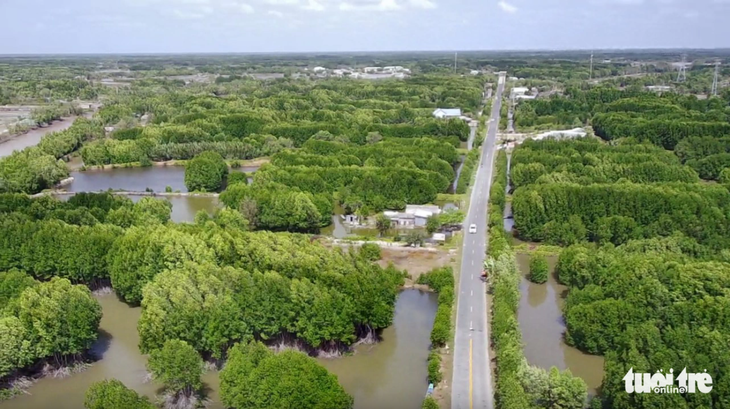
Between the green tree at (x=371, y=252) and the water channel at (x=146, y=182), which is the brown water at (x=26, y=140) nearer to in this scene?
the water channel at (x=146, y=182)

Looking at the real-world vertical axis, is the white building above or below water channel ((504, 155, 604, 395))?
above

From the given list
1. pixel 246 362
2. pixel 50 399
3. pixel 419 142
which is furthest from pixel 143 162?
pixel 246 362

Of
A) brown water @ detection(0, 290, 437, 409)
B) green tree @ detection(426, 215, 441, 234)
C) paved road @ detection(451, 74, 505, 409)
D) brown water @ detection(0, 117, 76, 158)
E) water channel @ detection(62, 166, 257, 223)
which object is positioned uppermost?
brown water @ detection(0, 117, 76, 158)

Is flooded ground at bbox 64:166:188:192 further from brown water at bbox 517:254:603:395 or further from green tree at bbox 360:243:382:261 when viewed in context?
brown water at bbox 517:254:603:395

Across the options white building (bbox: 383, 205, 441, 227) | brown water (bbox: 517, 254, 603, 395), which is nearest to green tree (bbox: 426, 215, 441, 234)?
white building (bbox: 383, 205, 441, 227)

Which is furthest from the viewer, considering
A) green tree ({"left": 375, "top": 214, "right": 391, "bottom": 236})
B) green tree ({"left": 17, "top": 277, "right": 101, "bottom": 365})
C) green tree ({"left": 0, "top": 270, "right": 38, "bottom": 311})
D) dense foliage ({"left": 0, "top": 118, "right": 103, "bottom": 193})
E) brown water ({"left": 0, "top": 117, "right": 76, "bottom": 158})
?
brown water ({"left": 0, "top": 117, "right": 76, "bottom": 158})

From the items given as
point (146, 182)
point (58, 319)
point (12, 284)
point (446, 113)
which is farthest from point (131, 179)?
point (446, 113)
